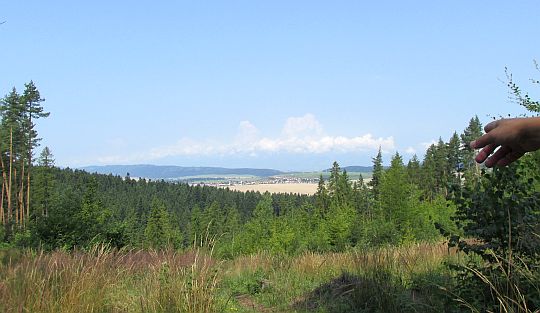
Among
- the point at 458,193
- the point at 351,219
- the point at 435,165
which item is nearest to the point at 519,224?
the point at 458,193

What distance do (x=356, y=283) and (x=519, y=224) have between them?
2217 millimetres

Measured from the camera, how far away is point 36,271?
3945mm

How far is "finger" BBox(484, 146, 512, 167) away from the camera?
1.30 metres

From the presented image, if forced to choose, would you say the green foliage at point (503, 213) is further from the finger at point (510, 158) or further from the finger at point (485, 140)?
the finger at point (485, 140)

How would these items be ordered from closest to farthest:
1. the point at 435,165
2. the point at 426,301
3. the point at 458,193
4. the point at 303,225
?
the point at 458,193, the point at 426,301, the point at 303,225, the point at 435,165

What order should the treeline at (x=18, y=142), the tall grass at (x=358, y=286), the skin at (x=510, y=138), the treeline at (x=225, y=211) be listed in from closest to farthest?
the skin at (x=510, y=138), the tall grass at (x=358, y=286), the treeline at (x=225, y=211), the treeline at (x=18, y=142)

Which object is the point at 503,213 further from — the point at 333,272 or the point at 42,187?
the point at 42,187

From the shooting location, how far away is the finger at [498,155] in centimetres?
130

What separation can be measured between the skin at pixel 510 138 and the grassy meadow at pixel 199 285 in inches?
91.0

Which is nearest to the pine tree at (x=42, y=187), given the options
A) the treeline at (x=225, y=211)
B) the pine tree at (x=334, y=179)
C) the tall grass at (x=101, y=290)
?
the treeline at (x=225, y=211)

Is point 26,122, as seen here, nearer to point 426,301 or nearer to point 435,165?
point 426,301

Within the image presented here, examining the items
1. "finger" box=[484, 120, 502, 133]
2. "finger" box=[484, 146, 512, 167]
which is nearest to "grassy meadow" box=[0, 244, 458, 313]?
"finger" box=[484, 146, 512, 167]

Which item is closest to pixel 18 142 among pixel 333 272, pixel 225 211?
pixel 333 272

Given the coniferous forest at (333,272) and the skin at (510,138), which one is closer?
the skin at (510,138)
